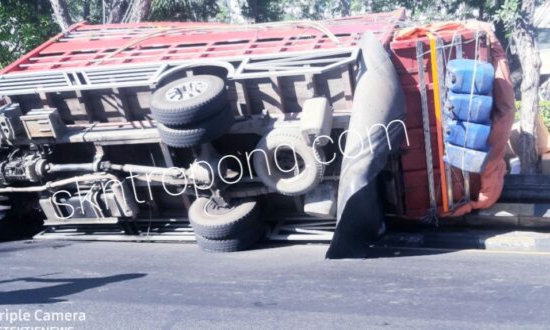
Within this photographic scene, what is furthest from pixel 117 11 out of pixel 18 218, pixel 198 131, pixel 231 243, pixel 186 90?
pixel 231 243

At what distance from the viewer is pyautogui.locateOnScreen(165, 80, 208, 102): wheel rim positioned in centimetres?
601

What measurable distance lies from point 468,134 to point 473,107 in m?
0.25

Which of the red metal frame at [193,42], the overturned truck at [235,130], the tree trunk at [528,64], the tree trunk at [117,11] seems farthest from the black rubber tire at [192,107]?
the tree trunk at [117,11]

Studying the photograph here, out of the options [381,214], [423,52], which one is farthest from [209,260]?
[423,52]

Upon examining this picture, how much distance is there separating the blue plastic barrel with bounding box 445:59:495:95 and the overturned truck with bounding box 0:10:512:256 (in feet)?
0.42

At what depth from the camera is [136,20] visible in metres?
12.0

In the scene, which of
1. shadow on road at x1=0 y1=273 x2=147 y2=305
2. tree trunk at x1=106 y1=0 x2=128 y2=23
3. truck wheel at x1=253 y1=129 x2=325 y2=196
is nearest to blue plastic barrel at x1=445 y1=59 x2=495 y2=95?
truck wheel at x1=253 y1=129 x2=325 y2=196

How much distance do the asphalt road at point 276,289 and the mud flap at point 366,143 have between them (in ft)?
0.93

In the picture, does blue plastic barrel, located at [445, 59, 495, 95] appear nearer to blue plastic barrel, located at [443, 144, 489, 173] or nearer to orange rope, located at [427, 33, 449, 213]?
orange rope, located at [427, 33, 449, 213]

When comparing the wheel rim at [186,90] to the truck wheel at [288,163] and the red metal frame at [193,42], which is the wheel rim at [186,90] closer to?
the red metal frame at [193,42]

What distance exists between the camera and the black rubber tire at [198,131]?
5898mm

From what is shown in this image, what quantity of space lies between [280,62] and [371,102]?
1.04 meters

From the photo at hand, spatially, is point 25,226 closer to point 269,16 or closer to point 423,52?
point 423,52

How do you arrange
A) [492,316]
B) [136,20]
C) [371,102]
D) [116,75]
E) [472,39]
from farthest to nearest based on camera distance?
1. [136,20]
2. [116,75]
3. [472,39]
4. [371,102]
5. [492,316]
